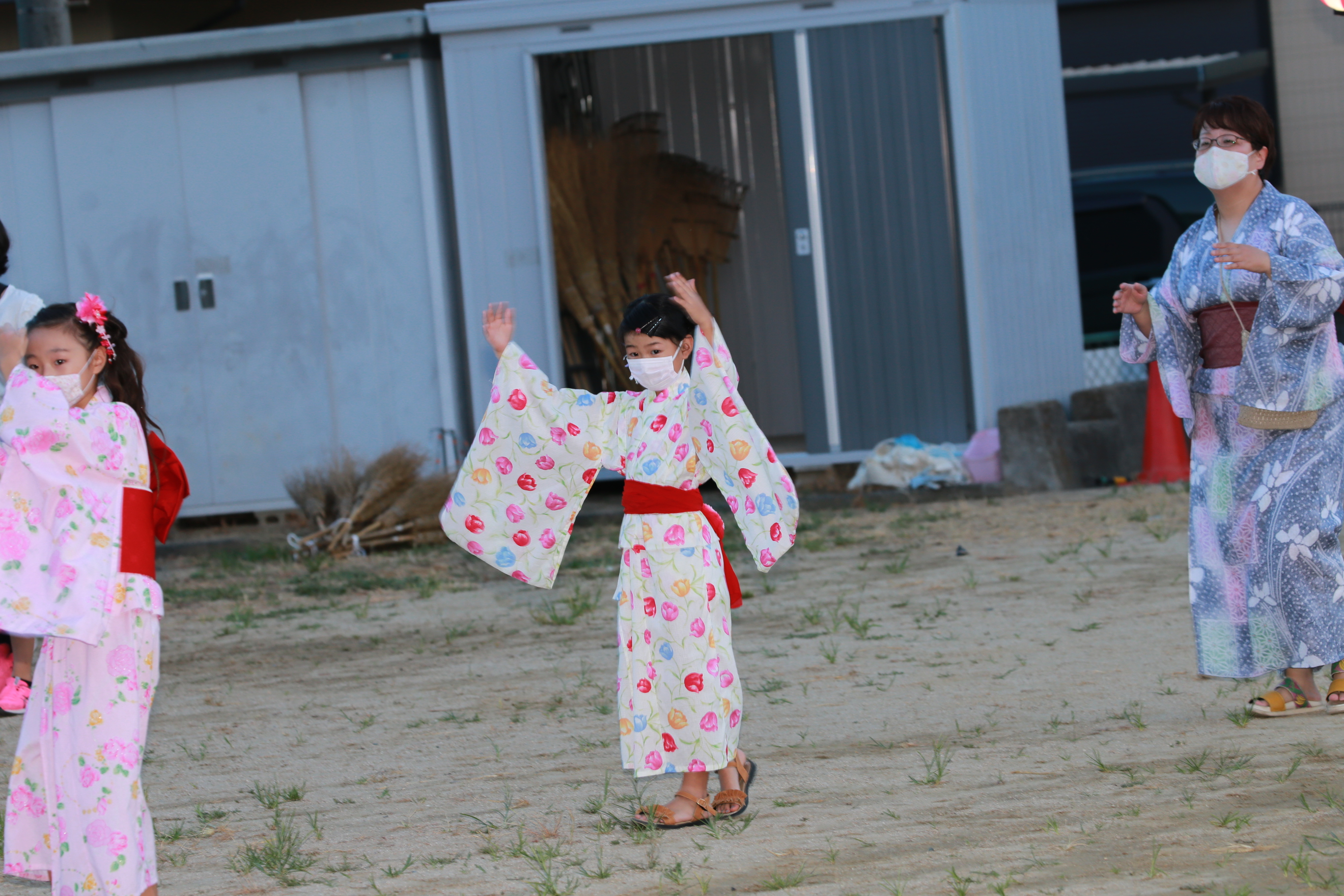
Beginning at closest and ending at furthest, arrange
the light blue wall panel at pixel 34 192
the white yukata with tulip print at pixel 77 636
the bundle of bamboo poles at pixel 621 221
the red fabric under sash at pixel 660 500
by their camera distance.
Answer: the white yukata with tulip print at pixel 77 636, the red fabric under sash at pixel 660 500, the light blue wall panel at pixel 34 192, the bundle of bamboo poles at pixel 621 221

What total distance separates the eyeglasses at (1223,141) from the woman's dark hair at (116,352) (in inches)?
111

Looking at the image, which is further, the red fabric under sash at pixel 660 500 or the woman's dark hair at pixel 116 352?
the red fabric under sash at pixel 660 500

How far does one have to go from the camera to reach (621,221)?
988cm

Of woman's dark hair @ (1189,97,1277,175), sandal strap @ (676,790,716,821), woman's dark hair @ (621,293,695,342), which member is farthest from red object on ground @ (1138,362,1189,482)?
sandal strap @ (676,790,716,821)

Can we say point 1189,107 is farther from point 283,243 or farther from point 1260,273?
point 1260,273

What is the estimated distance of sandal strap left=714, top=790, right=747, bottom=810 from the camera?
10.8 ft

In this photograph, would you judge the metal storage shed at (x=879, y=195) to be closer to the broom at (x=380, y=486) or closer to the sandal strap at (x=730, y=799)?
the broom at (x=380, y=486)

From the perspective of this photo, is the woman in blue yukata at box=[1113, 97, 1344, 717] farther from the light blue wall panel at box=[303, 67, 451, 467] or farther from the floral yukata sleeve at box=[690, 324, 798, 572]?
the light blue wall panel at box=[303, 67, 451, 467]

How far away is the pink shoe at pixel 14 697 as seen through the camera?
371 cm

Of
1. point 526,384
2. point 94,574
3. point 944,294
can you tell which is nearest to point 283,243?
point 944,294

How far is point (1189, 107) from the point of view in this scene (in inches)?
588

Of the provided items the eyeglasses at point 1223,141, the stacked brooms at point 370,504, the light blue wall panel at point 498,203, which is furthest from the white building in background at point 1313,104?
the eyeglasses at point 1223,141

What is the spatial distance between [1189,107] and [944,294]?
7688 millimetres

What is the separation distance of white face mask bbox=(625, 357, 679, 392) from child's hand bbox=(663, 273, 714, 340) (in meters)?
0.12
